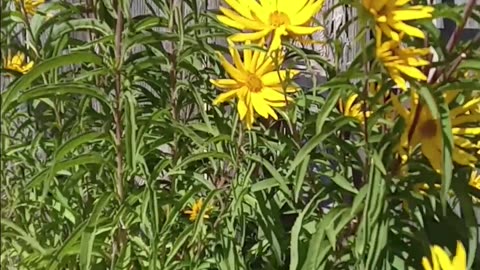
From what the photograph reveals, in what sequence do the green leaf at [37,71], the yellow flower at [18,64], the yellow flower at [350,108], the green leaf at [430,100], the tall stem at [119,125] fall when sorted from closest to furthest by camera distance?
the green leaf at [430,100]
the green leaf at [37,71]
the tall stem at [119,125]
the yellow flower at [350,108]
the yellow flower at [18,64]

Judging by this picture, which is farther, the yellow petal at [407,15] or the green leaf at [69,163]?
the green leaf at [69,163]

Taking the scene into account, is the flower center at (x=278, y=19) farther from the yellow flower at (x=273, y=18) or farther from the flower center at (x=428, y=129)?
the flower center at (x=428, y=129)

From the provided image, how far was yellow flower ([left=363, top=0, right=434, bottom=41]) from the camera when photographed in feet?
4.01

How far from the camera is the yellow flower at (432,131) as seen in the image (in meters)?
1.31

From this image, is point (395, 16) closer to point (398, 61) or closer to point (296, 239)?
point (398, 61)

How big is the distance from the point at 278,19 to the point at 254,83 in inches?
4.8

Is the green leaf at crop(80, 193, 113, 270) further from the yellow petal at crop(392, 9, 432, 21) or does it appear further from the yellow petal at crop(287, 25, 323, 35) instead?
the yellow petal at crop(392, 9, 432, 21)

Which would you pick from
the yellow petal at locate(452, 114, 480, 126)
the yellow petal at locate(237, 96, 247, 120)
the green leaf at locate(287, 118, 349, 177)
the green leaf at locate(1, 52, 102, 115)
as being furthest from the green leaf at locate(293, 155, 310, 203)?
the green leaf at locate(1, 52, 102, 115)

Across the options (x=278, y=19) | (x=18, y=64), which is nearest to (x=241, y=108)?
(x=278, y=19)

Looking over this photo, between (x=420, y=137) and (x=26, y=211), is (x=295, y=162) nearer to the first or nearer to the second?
(x=420, y=137)

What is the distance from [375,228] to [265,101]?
29 centimetres

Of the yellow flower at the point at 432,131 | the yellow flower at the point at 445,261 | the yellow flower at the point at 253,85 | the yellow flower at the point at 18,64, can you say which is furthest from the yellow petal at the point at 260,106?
the yellow flower at the point at 18,64

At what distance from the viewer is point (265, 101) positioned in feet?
4.86

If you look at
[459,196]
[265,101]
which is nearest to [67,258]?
[265,101]
